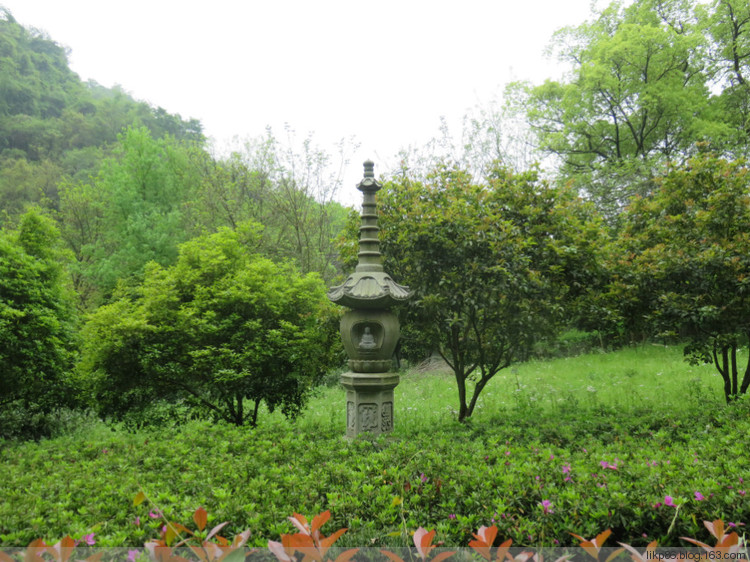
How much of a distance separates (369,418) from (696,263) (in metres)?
4.29

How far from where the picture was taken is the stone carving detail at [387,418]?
18.4 ft

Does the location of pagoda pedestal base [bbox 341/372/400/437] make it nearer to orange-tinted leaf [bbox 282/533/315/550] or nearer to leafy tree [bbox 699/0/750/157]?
Answer: orange-tinted leaf [bbox 282/533/315/550]

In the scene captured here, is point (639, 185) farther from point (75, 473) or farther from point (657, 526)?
point (75, 473)

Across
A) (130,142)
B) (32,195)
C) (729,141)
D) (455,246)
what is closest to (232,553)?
(455,246)

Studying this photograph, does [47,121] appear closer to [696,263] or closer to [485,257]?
[485,257]

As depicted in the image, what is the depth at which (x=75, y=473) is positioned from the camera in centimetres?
383

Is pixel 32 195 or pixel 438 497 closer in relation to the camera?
pixel 438 497

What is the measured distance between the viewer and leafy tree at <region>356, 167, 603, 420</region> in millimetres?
5906

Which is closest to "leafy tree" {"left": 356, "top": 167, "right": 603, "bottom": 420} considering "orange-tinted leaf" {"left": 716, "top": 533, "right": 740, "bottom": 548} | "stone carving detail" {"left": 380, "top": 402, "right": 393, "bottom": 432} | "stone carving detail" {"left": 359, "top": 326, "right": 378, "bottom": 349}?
"stone carving detail" {"left": 359, "top": 326, "right": 378, "bottom": 349}

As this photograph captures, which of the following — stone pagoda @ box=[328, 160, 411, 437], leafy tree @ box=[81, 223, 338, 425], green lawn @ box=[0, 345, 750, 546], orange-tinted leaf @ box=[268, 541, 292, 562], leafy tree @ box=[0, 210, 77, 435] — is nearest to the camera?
orange-tinted leaf @ box=[268, 541, 292, 562]

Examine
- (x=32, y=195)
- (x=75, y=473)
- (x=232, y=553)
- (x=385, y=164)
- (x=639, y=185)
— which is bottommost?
(x=75, y=473)

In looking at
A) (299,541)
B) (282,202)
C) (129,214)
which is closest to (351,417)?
(299,541)

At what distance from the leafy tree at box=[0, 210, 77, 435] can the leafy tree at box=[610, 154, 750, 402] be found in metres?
7.76

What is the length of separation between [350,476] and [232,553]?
2033mm
